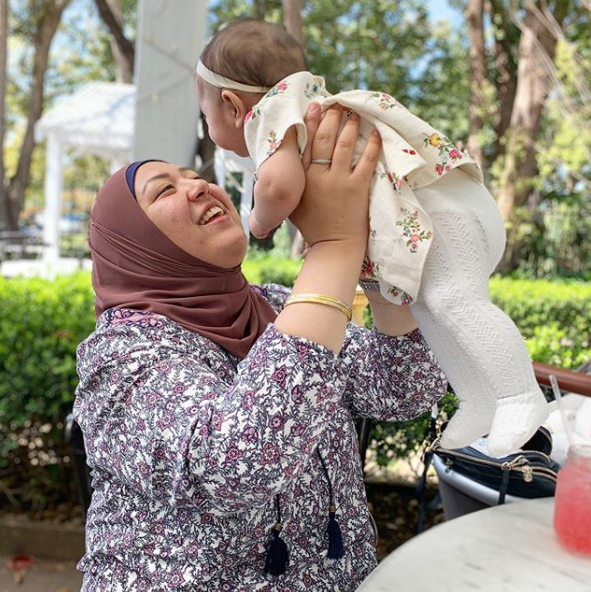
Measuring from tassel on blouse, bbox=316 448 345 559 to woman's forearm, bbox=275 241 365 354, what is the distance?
389 mm

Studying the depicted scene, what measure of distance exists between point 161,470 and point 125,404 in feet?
0.45

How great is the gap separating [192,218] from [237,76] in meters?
0.45

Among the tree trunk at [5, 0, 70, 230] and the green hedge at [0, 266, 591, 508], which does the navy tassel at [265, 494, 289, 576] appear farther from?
the tree trunk at [5, 0, 70, 230]

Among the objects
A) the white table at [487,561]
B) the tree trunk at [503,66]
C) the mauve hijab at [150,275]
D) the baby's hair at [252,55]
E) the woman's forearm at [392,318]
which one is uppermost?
the tree trunk at [503,66]

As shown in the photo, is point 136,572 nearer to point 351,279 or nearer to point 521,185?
point 351,279

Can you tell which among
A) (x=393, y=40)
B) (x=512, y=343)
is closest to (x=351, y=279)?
(x=512, y=343)

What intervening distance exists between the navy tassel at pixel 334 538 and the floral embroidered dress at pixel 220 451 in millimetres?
14

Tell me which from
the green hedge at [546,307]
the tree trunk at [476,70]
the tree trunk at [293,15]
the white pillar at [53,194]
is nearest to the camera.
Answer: the green hedge at [546,307]

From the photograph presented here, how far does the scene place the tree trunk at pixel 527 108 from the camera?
991 cm

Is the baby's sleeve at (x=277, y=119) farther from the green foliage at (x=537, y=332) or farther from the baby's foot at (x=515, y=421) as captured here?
the green foliage at (x=537, y=332)

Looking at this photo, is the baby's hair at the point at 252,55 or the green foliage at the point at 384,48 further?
the green foliage at the point at 384,48

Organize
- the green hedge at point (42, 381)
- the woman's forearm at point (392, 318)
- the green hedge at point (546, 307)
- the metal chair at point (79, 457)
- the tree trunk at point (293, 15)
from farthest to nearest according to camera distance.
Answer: the tree trunk at point (293, 15), the green hedge at point (546, 307), the green hedge at point (42, 381), the metal chair at point (79, 457), the woman's forearm at point (392, 318)

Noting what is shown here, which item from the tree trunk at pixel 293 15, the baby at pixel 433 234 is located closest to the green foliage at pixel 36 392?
the baby at pixel 433 234

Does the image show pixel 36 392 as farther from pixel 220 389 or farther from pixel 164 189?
pixel 220 389
